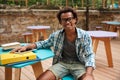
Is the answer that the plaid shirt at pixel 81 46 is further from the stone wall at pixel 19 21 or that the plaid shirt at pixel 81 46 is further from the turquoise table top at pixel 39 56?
the stone wall at pixel 19 21

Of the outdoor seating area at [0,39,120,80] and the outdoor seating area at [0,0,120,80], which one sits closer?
the outdoor seating area at [0,0,120,80]

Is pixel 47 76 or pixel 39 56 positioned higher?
pixel 39 56


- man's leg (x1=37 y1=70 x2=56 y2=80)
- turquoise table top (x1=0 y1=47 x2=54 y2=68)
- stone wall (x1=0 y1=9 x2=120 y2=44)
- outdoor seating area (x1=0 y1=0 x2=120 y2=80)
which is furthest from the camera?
stone wall (x1=0 y1=9 x2=120 y2=44)

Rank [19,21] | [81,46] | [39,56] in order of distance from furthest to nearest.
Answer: [19,21]
[81,46]
[39,56]

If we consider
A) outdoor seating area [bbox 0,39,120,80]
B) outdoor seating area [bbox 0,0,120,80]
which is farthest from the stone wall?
outdoor seating area [bbox 0,39,120,80]

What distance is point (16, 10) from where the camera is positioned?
688 cm

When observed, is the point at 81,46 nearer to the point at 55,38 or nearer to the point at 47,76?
the point at 55,38

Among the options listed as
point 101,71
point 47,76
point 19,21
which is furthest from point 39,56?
point 19,21

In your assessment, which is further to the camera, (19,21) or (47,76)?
(19,21)

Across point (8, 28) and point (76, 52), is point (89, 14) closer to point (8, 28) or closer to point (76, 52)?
point (8, 28)

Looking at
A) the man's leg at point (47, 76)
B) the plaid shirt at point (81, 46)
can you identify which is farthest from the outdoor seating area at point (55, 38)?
the man's leg at point (47, 76)

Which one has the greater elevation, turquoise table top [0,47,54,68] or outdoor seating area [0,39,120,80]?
turquoise table top [0,47,54,68]

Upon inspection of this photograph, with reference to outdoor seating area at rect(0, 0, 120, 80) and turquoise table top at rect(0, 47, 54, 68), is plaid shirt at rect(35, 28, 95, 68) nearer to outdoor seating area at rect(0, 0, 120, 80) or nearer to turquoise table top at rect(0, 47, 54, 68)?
outdoor seating area at rect(0, 0, 120, 80)

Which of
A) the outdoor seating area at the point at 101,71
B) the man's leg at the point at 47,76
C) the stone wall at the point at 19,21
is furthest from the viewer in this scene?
the stone wall at the point at 19,21
